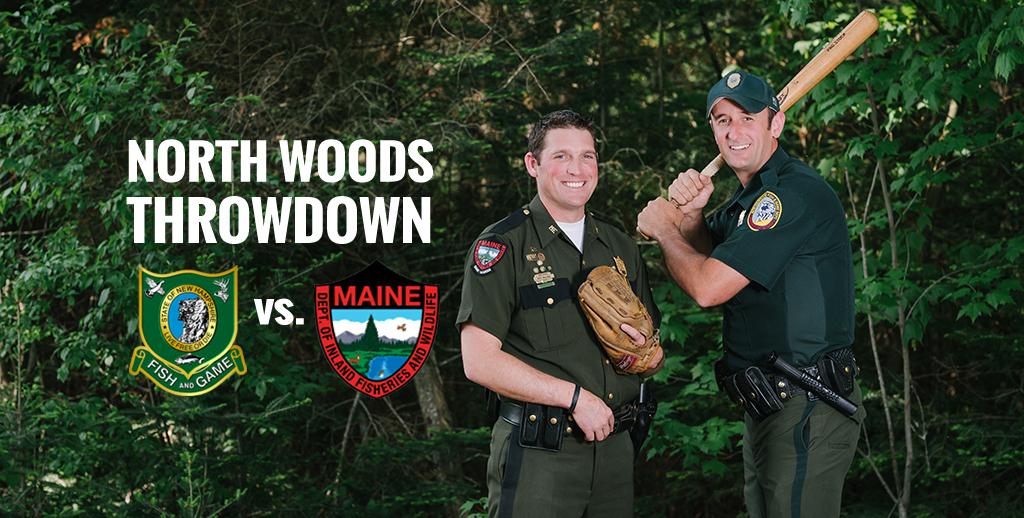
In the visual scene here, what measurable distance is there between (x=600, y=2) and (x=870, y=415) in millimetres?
3747

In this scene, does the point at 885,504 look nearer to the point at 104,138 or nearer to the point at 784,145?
the point at 784,145

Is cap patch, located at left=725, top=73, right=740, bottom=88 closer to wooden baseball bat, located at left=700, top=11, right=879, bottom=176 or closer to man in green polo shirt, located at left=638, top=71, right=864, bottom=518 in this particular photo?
man in green polo shirt, located at left=638, top=71, right=864, bottom=518

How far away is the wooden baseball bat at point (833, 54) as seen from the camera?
10.1 ft

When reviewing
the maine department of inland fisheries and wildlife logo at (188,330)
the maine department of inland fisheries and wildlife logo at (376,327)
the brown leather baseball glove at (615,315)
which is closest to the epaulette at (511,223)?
the brown leather baseball glove at (615,315)

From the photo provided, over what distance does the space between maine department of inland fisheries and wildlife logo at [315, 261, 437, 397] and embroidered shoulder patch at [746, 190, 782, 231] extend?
3161mm

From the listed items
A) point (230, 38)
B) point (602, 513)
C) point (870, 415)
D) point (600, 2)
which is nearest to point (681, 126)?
point (600, 2)

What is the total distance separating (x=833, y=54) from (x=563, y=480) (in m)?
2.04

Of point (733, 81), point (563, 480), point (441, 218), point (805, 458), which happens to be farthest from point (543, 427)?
point (441, 218)

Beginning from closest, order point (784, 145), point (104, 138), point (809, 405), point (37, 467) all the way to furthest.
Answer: point (809, 405)
point (37, 467)
point (104, 138)
point (784, 145)

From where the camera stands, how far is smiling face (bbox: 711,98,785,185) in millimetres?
2643

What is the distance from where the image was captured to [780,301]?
251cm

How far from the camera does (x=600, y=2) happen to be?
20.2 ft

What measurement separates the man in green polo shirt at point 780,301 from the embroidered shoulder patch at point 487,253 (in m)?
0.58

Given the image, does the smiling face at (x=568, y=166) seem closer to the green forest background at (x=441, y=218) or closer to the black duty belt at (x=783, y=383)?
the black duty belt at (x=783, y=383)
